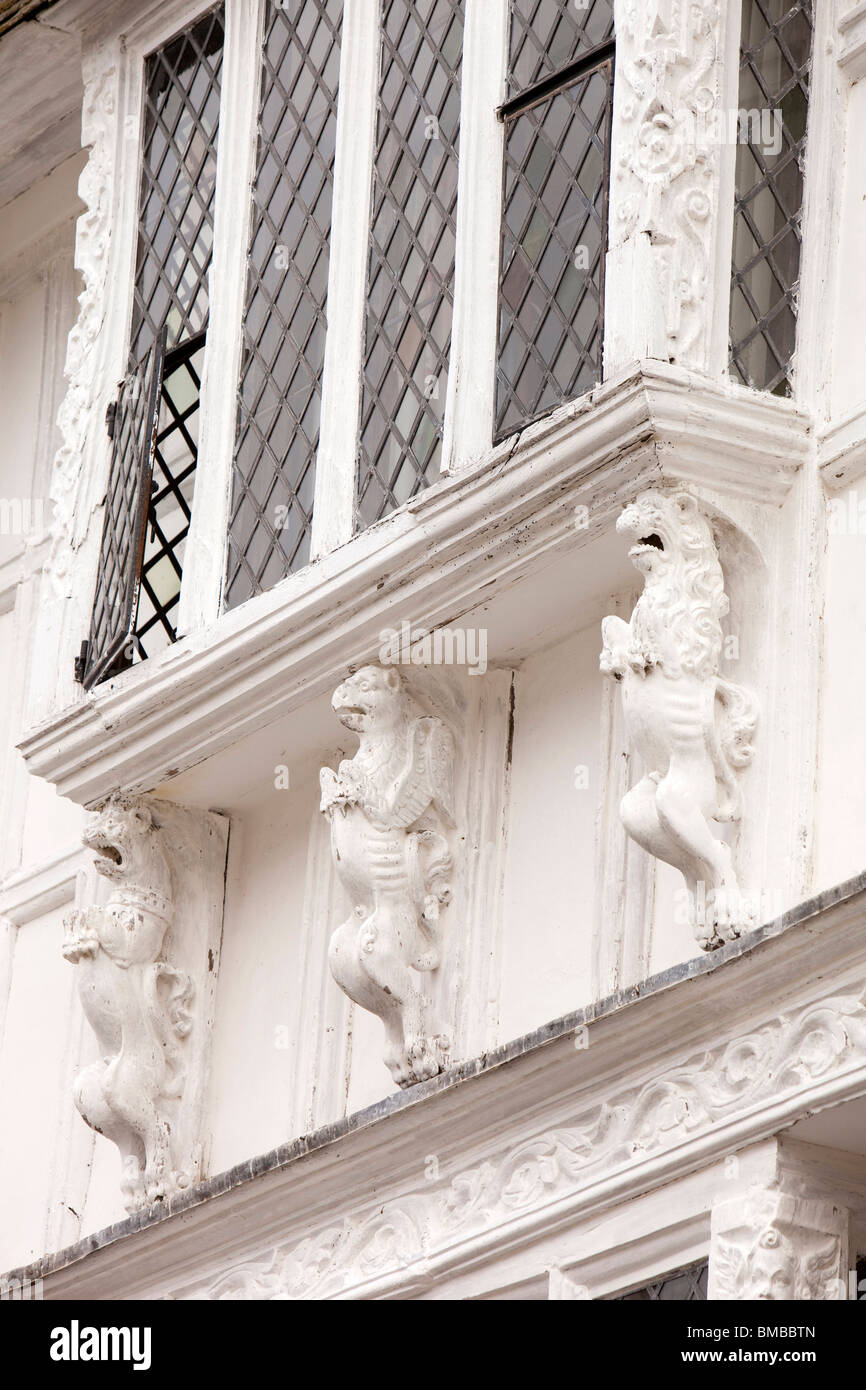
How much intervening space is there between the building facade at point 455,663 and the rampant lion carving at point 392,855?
0.01m

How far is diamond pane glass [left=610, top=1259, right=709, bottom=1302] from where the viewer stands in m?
8.88

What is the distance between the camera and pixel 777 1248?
28.0 feet

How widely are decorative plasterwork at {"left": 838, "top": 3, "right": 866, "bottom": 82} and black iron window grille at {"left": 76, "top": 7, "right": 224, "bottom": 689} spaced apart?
8.44 ft

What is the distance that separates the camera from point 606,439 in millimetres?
9195

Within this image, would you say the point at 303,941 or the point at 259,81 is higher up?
the point at 259,81

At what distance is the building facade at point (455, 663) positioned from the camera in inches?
354

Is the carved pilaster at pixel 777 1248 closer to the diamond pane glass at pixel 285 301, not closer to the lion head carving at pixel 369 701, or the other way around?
the lion head carving at pixel 369 701

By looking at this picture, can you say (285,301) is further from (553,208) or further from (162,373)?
(553,208)

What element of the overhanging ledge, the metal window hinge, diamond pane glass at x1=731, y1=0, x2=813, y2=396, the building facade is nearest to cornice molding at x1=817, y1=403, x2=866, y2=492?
the building facade

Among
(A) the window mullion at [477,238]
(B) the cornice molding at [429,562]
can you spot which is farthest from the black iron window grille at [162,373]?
(A) the window mullion at [477,238]
